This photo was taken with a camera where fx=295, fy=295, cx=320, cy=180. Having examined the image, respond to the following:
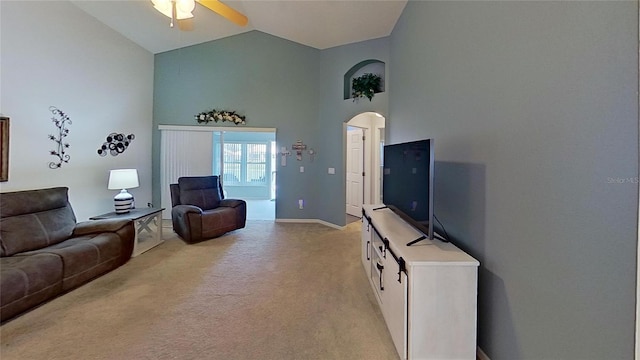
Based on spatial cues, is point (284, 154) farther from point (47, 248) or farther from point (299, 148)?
point (47, 248)

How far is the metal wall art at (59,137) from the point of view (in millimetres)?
3646

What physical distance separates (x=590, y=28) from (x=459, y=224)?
1440mm

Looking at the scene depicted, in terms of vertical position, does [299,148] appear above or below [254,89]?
below

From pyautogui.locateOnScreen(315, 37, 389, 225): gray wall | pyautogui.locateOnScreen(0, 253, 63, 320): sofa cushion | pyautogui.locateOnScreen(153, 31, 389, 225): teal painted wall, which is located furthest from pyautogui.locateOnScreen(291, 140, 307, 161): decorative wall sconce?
pyautogui.locateOnScreen(0, 253, 63, 320): sofa cushion

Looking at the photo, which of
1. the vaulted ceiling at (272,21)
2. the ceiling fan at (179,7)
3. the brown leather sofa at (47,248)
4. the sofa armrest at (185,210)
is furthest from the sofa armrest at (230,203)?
the vaulted ceiling at (272,21)

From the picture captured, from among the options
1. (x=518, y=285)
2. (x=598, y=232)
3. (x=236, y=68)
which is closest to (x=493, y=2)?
(x=598, y=232)

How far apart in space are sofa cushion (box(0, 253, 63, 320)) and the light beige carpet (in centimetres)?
11

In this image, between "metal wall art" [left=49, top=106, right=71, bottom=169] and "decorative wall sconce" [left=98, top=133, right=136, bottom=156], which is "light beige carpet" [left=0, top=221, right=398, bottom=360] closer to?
"metal wall art" [left=49, top=106, right=71, bottom=169]

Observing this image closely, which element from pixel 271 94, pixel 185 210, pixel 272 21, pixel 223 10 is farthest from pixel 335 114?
pixel 185 210

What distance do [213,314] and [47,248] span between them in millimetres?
1838

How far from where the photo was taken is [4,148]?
3035 mm

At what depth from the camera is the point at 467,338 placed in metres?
1.72

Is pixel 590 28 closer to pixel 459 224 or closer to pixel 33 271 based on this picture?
pixel 459 224

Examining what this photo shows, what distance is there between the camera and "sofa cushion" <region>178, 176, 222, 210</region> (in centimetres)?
494
